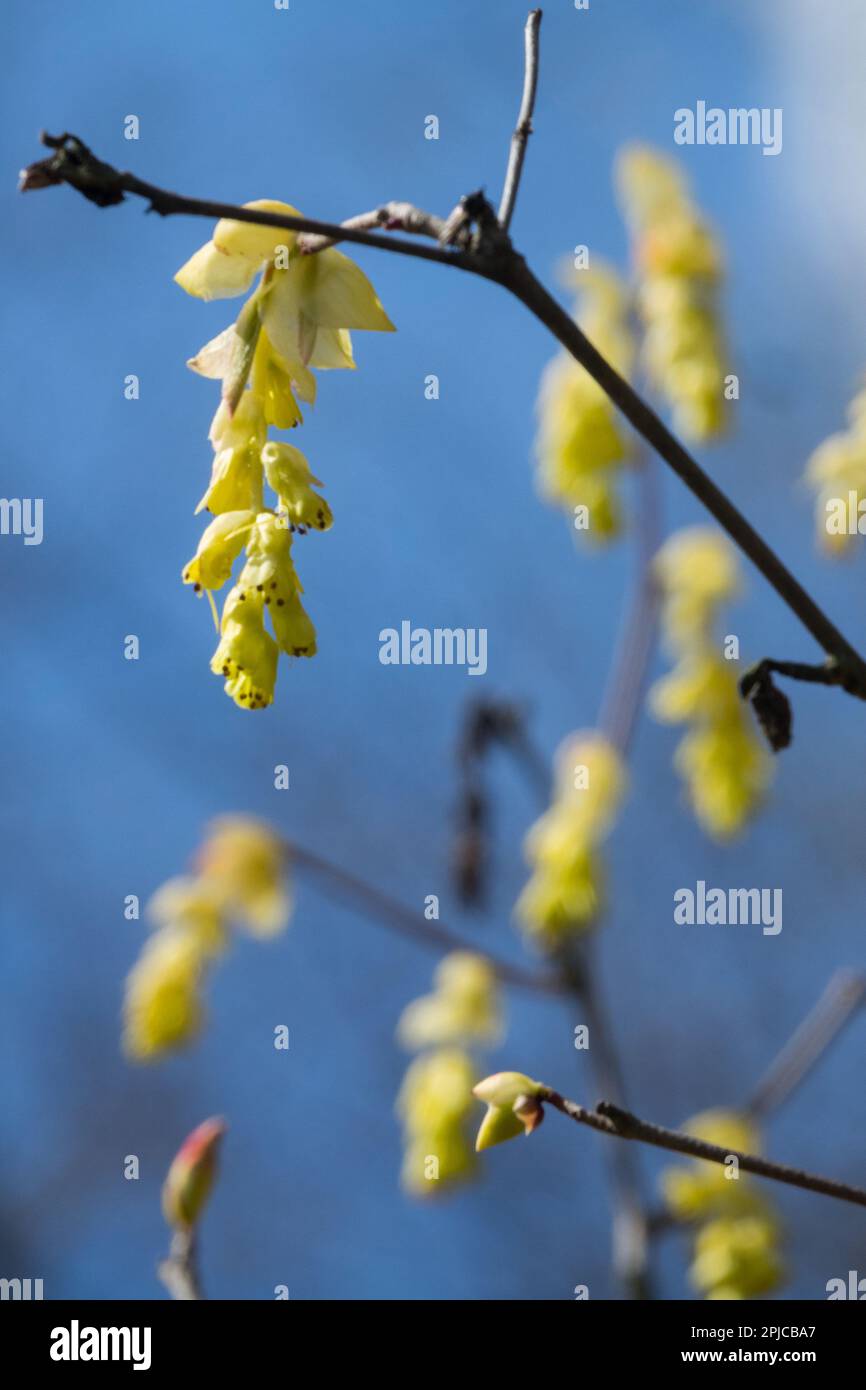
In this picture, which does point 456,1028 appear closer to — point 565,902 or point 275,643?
→ point 565,902

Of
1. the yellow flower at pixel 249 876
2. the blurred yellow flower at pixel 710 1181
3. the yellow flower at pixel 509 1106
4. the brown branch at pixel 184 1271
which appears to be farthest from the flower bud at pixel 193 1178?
the yellow flower at pixel 249 876

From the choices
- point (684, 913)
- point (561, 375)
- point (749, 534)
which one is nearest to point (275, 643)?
point (749, 534)

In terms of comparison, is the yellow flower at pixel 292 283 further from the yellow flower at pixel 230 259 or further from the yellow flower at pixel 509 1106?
the yellow flower at pixel 509 1106

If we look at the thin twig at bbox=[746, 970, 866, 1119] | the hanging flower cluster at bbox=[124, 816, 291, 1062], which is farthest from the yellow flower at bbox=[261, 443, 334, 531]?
the hanging flower cluster at bbox=[124, 816, 291, 1062]

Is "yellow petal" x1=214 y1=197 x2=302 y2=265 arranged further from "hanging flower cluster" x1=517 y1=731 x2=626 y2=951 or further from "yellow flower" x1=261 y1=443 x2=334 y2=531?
"hanging flower cluster" x1=517 y1=731 x2=626 y2=951

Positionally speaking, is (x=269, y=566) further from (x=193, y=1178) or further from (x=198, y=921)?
(x=198, y=921)

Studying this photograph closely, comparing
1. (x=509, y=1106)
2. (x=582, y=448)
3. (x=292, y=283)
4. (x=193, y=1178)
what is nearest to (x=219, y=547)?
(x=292, y=283)
